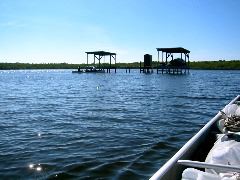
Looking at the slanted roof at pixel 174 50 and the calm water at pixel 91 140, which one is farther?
the slanted roof at pixel 174 50

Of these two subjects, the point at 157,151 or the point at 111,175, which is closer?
the point at 111,175

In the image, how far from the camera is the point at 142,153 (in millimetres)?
10133

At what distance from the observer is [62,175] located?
8156 mm

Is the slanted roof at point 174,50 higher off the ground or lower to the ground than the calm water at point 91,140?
higher

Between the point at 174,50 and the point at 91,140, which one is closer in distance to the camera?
the point at 91,140

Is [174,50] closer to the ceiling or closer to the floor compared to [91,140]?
closer to the ceiling

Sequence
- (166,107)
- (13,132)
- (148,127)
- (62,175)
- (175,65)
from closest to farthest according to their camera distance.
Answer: (62,175)
(13,132)
(148,127)
(166,107)
(175,65)

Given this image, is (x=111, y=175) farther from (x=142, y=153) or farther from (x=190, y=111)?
(x=190, y=111)

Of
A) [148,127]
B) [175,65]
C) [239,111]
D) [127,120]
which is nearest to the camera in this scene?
[239,111]

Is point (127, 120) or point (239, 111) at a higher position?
point (239, 111)

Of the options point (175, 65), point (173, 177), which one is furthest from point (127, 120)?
point (175, 65)

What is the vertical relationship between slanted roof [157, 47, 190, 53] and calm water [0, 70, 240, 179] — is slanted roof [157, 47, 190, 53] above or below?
above

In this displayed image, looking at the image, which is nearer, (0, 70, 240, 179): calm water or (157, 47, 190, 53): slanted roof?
(0, 70, 240, 179): calm water

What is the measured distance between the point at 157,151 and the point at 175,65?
210 feet
